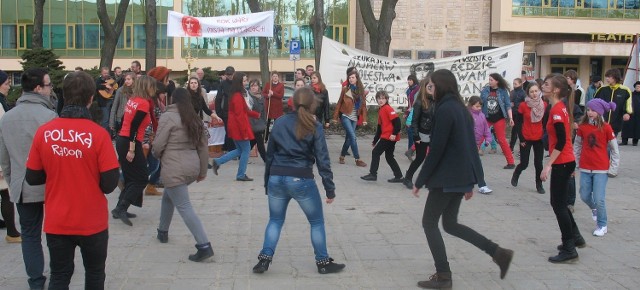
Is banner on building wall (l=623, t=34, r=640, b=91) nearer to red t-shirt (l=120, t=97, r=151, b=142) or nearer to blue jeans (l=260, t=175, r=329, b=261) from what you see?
red t-shirt (l=120, t=97, r=151, b=142)

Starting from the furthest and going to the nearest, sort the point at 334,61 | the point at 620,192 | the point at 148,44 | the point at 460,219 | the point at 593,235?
1. the point at 148,44
2. the point at 334,61
3. the point at 620,192
4. the point at 460,219
5. the point at 593,235

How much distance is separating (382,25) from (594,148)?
565 inches

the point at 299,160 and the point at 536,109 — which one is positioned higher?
the point at 536,109

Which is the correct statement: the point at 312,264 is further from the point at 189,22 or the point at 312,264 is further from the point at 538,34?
the point at 538,34

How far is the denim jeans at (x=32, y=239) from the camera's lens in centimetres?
534

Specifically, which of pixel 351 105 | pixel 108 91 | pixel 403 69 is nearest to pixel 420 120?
pixel 351 105

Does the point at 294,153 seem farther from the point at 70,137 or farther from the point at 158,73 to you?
the point at 158,73

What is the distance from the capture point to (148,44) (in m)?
21.4

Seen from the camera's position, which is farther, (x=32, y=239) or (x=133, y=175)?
(x=133, y=175)

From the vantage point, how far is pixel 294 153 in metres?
5.66

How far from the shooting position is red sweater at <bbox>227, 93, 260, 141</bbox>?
10.6m

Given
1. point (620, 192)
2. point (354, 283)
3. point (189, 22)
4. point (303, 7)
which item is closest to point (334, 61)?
point (189, 22)

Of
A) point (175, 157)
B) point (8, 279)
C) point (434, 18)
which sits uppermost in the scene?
point (434, 18)

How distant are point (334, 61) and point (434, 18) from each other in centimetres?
2342
